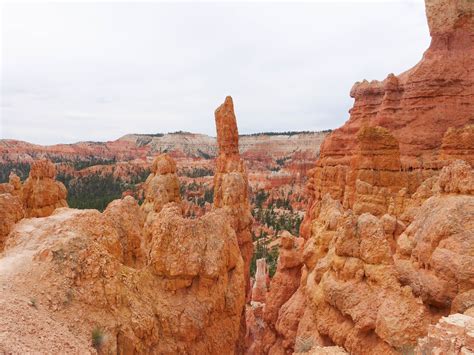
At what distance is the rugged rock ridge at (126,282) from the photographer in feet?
22.3

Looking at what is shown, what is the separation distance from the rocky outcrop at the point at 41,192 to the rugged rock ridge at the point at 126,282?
26.2 feet

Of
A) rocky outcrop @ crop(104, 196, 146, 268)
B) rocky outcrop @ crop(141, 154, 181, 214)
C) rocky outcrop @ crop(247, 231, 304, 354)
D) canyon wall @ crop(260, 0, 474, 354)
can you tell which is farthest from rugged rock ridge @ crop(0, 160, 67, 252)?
canyon wall @ crop(260, 0, 474, 354)

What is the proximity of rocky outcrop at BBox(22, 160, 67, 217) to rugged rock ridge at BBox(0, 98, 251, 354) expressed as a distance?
26.2 ft

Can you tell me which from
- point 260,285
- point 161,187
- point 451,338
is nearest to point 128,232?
point 161,187

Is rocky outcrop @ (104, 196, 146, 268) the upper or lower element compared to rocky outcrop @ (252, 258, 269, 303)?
upper

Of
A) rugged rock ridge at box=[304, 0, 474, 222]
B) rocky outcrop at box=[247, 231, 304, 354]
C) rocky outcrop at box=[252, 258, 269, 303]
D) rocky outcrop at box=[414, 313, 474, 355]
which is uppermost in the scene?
rugged rock ridge at box=[304, 0, 474, 222]

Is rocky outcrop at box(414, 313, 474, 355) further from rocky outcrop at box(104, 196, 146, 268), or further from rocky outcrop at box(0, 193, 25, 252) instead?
rocky outcrop at box(0, 193, 25, 252)

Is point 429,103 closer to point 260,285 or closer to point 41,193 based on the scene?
point 260,285

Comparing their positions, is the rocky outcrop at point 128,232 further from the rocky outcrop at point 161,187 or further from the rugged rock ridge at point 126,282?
the rocky outcrop at point 161,187

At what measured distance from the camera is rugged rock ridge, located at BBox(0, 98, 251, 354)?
681cm

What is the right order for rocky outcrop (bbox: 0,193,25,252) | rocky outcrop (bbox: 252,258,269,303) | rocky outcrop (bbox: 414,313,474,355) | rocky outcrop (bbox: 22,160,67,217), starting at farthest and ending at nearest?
rocky outcrop (bbox: 252,258,269,303), rocky outcrop (bbox: 22,160,67,217), rocky outcrop (bbox: 0,193,25,252), rocky outcrop (bbox: 414,313,474,355)

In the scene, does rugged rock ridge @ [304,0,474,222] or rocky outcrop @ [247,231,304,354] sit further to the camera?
rugged rock ridge @ [304,0,474,222]

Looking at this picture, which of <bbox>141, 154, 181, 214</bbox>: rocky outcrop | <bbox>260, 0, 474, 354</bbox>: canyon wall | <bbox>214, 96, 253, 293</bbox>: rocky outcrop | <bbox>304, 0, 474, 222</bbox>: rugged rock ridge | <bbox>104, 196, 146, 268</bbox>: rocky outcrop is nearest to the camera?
<bbox>260, 0, 474, 354</bbox>: canyon wall

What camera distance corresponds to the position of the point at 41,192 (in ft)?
63.4
